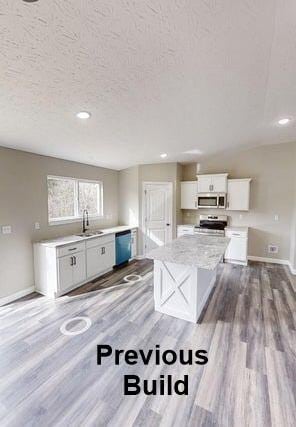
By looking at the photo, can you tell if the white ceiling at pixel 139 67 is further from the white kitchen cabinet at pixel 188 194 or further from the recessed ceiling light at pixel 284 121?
the white kitchen cabinet at pixel 188 194

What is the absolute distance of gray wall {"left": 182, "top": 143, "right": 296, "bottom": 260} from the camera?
4.83 m

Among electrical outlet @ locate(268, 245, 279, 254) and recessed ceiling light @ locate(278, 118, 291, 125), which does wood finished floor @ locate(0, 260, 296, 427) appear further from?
recessed ceiling light @ locate(278, 118, 291, 125)

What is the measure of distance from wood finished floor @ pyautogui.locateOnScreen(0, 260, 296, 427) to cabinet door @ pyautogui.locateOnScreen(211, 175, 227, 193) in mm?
2521

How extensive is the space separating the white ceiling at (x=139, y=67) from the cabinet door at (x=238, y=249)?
2641 millimetres

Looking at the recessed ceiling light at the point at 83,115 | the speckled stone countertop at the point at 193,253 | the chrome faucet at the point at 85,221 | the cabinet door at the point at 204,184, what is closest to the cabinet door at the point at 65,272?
the chrome faucet at the point at 85,221

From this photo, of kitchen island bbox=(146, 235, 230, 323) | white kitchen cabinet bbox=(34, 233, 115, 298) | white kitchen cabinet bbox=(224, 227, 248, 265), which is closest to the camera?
kitchen island bbox=(146, 235, 230, 323)

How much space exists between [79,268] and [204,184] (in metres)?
3.58

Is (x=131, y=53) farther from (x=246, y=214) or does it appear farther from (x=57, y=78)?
(x=246, y=214)

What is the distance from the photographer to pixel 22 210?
3.30m

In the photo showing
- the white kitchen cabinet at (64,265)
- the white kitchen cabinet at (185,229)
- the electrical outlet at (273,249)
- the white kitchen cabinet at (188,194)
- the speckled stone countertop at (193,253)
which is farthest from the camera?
the white kitchen cabinet at (188,194)

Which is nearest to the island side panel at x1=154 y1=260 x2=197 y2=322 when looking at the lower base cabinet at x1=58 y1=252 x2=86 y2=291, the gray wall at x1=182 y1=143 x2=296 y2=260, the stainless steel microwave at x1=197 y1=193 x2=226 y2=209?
the lower base cabinet at x1=58 y1=252 x2=86 y2=291

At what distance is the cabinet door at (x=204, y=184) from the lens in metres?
5.20

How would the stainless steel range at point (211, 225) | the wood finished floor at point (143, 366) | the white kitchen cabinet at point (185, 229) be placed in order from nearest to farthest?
the wood finished floor at point (143, 366), the stainless steel range at point (211, 225), the white kitchen cabinet at point (185, 229)

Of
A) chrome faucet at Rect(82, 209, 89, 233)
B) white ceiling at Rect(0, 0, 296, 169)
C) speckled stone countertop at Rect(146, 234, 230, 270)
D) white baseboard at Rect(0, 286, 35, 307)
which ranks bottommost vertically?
white baseboard at Rect(0, 286, 35, 307)
